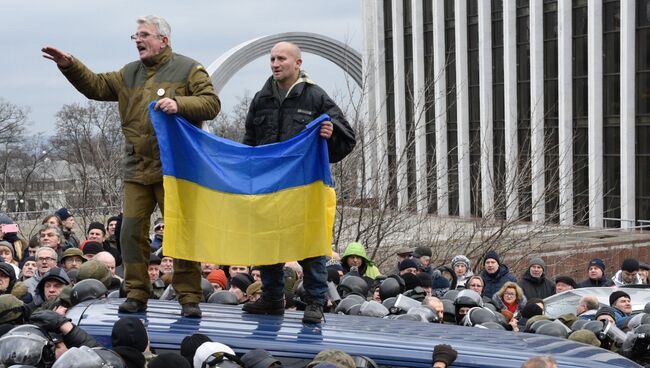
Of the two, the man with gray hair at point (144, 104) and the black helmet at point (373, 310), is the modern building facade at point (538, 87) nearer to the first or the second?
the black helmet at point (373, 310)

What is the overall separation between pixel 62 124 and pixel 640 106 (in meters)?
27.0

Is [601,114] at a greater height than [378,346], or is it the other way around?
[601,114]

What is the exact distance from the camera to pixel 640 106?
137 feet

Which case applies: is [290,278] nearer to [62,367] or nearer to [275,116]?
[275,116]

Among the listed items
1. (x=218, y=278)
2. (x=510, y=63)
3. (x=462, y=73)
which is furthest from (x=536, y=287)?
(x=462, y=73)

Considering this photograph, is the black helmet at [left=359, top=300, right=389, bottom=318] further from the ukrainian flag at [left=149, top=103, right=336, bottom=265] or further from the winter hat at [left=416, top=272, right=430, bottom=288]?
the winter hat at [left=416, top=272, right=430, bottom=288]

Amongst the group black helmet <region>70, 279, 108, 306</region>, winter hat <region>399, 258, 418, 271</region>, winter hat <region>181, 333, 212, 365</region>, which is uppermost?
winter hat <region>399, 258, 418, 271</region>

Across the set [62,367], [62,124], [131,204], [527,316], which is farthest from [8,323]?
[62,124]

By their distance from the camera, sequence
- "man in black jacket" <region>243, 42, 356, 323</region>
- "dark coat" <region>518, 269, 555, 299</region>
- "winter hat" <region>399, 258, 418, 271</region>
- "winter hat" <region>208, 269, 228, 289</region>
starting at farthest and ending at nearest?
"dark coat" <region>518, 269, 555, 299</region>, "winter hat" <region>399, 258, 418, 271</region>, "winter hat" <region>208, 269, 228, 289</region>, "man in black jacket" <region>243, 42, 356, 323</region>

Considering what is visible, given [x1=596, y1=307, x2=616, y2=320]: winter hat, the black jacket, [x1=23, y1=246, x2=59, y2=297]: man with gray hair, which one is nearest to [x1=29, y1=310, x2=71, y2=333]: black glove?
the black jacket

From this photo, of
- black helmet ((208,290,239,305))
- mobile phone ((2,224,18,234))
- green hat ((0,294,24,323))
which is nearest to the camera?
green hat ((0,294,24,323))

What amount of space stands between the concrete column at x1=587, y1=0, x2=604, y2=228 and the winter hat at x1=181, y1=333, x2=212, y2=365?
125 feet

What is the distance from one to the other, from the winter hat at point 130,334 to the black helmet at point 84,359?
0.28 metres

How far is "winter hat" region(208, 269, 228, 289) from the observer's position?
10.7m
